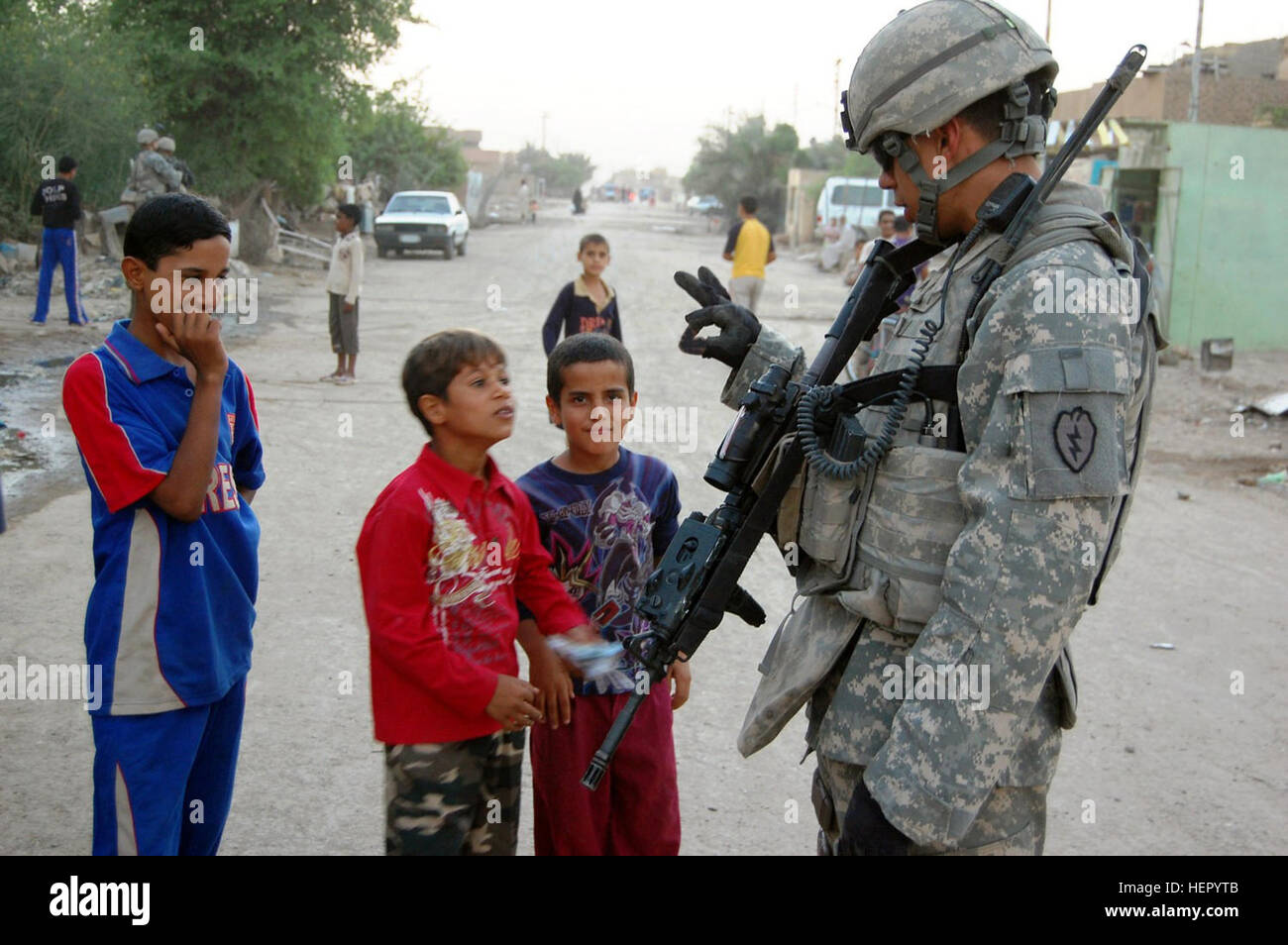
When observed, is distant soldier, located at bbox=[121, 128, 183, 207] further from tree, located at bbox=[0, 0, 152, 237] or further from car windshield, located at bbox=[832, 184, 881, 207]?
car windshield, located at bbox=[832, 184, 881, 207]

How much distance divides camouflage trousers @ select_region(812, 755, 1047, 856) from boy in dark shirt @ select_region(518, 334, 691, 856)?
2.04ft

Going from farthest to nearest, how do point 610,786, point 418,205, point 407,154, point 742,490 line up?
point 407,154
point 418,205
point 610,786
point 742,490

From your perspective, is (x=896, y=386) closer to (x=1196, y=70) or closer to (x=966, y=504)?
(x=966, y=504)

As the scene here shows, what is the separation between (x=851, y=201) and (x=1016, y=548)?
99.8ft

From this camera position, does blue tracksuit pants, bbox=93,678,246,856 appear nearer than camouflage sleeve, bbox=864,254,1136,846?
No

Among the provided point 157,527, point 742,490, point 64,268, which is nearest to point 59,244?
point 64,268

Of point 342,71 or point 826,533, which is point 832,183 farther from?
point 826,533

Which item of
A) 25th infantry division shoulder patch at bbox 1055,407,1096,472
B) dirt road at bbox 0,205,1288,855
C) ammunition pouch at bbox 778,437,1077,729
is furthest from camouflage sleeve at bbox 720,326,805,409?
dirt road at bbox 0,205,1288,855

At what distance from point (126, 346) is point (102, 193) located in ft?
62.1

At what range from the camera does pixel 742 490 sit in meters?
2.28

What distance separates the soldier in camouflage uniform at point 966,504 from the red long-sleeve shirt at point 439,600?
61cm

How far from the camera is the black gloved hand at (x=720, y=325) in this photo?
7.54 ft

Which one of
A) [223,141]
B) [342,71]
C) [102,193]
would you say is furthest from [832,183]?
[102,193]

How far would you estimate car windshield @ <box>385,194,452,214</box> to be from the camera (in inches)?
1029
